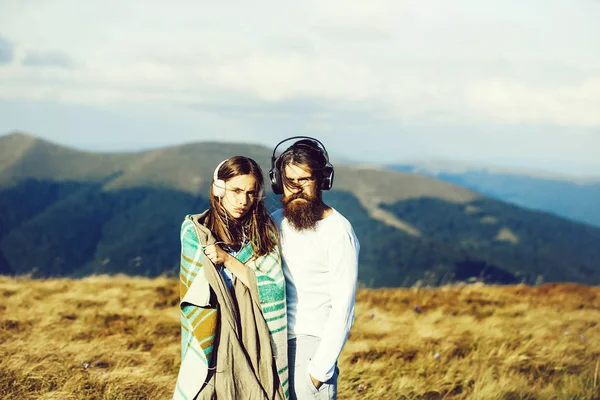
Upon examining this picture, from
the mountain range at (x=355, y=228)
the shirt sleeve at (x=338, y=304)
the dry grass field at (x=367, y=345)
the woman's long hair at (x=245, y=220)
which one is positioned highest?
the woman's long hair at (x=245, y=220)

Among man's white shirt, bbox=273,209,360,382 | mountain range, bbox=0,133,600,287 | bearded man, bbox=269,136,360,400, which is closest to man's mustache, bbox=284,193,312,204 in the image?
bearded man, bbox=269,136,360,400

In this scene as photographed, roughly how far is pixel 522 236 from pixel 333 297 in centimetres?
17823

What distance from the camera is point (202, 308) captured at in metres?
2.90

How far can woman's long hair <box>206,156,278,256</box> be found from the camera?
3.04m

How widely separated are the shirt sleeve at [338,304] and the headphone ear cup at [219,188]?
75cm

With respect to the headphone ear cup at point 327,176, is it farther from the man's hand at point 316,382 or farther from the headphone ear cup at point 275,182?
the man's hand at point 316,382

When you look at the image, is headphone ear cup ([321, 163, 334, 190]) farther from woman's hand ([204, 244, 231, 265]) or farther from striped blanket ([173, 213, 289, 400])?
woman's hand ([204, 244, 231, 265])

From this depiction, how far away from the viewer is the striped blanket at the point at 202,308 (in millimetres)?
2871

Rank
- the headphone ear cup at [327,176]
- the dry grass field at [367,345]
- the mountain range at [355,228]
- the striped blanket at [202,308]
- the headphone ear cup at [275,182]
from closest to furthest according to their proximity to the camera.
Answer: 1. the striped blanket at [202,308]
2. the headphone ear cup at [327,176]
3. the headphone ear cup at [275,182]
4. the dry grass field at [367,345]
5. the mountain range at [355,228]

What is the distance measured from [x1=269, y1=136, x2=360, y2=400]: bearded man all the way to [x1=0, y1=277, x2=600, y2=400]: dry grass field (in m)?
2.29

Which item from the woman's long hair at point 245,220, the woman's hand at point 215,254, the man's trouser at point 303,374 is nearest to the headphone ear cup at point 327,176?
the woman's long hair at point 245,220

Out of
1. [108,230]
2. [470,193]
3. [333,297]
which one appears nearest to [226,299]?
[333,297]

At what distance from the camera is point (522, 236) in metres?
165

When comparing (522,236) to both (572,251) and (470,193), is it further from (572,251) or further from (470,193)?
(470,193)
